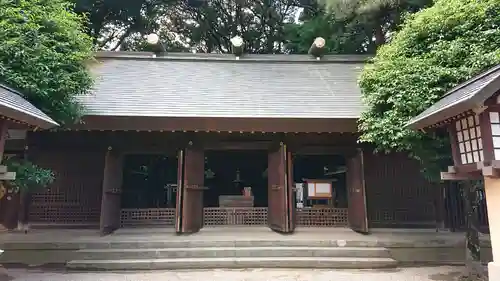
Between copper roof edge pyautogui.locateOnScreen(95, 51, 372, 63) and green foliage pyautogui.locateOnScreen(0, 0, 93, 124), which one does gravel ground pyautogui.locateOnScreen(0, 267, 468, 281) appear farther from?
copper roof edge pyautogui.locateOnScreen(95, 51, 372, 63)

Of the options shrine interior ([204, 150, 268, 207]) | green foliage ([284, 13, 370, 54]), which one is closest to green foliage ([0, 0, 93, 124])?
shrine interior ([204, 150, 268, 207])

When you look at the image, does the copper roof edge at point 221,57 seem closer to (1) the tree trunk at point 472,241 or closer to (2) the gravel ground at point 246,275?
(1) the tree trunk at point 472,241

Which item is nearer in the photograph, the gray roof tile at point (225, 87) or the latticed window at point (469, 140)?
the latticed window at point (469, 140)

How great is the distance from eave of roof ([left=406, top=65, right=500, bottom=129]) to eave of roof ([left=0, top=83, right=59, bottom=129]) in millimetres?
4970

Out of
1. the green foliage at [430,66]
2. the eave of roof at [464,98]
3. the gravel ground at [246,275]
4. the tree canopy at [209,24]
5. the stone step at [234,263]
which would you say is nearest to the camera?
the eave of roof at [464,98]

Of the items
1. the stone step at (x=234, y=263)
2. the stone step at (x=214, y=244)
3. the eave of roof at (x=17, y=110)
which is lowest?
the stone step at (x=234, y=263)

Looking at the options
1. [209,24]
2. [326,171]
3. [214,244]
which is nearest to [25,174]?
[214,244]

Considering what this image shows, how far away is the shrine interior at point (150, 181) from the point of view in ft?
33.0

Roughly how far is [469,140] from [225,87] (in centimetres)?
542

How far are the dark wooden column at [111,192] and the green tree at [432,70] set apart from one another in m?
4.80

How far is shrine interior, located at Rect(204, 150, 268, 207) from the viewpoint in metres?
11.2

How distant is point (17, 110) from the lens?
4266 millimetres

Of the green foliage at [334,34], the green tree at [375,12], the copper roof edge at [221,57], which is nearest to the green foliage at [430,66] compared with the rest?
the copper roof edge at [221,57]

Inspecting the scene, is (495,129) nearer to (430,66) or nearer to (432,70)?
(432,70)
